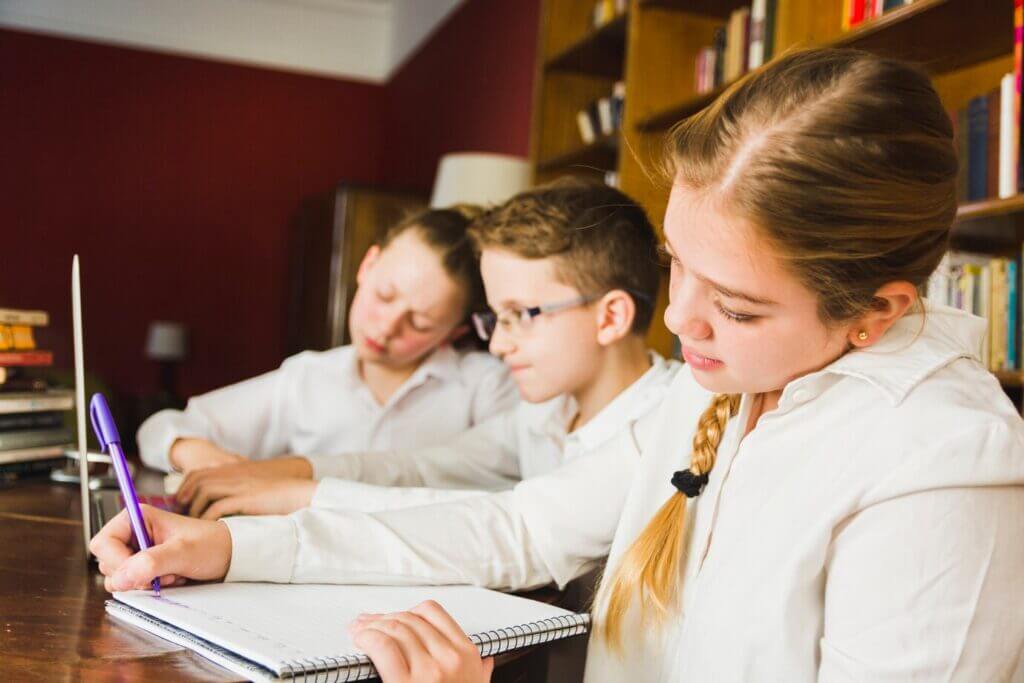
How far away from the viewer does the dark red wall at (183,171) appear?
520 centimetres

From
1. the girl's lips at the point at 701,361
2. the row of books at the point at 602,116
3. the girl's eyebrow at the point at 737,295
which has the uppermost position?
the row of books at the point at 602,116

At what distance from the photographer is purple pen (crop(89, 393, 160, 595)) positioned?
85cm

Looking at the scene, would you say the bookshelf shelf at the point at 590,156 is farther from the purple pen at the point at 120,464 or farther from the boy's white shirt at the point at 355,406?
the purple pen at the point at 120,464

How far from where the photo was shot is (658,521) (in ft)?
3.01

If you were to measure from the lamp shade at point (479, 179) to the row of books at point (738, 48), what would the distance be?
0.74m

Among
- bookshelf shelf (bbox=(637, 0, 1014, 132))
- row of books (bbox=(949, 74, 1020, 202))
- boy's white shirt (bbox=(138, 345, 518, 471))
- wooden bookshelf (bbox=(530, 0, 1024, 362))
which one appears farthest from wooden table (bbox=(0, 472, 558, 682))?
bookshelf shelf (bbox=(637, 0, 1014, 132))

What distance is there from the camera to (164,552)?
0.83 meters

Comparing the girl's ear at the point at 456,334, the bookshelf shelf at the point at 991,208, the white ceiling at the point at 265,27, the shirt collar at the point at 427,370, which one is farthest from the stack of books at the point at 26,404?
the white ceiling at the point at 265,27

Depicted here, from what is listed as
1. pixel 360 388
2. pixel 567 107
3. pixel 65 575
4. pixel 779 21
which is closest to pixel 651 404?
pixel 65 575

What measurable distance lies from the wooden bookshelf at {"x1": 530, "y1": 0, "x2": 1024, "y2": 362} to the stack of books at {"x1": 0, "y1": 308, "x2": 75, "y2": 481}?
2.84 ft

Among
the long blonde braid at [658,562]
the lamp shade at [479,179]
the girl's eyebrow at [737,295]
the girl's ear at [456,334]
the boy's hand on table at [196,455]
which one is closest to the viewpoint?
the girl's eyebrow at [737,295]

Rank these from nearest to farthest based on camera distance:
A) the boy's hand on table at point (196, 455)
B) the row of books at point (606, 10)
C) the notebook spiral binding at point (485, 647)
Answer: the notebook spiral binding at point (485, 647) < the boy's hand on table at point (196, 455) < the row of books at point (606, 10)

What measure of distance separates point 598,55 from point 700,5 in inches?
23.0

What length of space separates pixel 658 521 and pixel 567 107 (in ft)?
8.67
